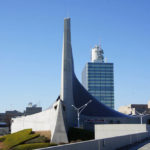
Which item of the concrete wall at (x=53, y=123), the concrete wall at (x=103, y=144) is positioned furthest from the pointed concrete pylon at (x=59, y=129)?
the concrete wall at (x=103, y=144)

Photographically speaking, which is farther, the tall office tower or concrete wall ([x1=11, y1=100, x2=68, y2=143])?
the tall office tower

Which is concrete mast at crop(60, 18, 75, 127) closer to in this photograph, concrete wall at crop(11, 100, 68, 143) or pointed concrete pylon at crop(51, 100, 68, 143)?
concrete wall at crop(11, 100, 68, 143)

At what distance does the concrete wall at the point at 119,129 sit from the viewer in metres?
37.0

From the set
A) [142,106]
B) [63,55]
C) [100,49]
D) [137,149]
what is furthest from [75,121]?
[100,49]

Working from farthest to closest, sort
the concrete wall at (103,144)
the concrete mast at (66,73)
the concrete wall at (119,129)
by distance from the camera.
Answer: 1. the concrete mast at (66,73)
2. the concrete wall at (119,129)
3. the concrete wall at (103,144)

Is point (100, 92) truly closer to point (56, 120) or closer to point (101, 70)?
point (101, 70)

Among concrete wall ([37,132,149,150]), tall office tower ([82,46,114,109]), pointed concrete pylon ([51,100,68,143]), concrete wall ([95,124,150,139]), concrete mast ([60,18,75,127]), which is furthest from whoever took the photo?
tall office tower ([82,46,114,109])

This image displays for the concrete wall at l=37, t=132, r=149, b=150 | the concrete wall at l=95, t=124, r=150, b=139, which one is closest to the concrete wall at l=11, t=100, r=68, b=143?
the concrete wall at l=95, t=124, r=150, b=139

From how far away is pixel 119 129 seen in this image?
38.6m

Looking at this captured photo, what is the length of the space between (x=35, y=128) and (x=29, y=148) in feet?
69.9

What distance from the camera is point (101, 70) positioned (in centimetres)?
17525

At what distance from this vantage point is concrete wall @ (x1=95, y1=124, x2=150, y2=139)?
37000 millimetres

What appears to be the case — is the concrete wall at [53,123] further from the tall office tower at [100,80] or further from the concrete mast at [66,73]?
the tall office tower at [100,80]

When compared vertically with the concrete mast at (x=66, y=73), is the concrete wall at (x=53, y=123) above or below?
below
